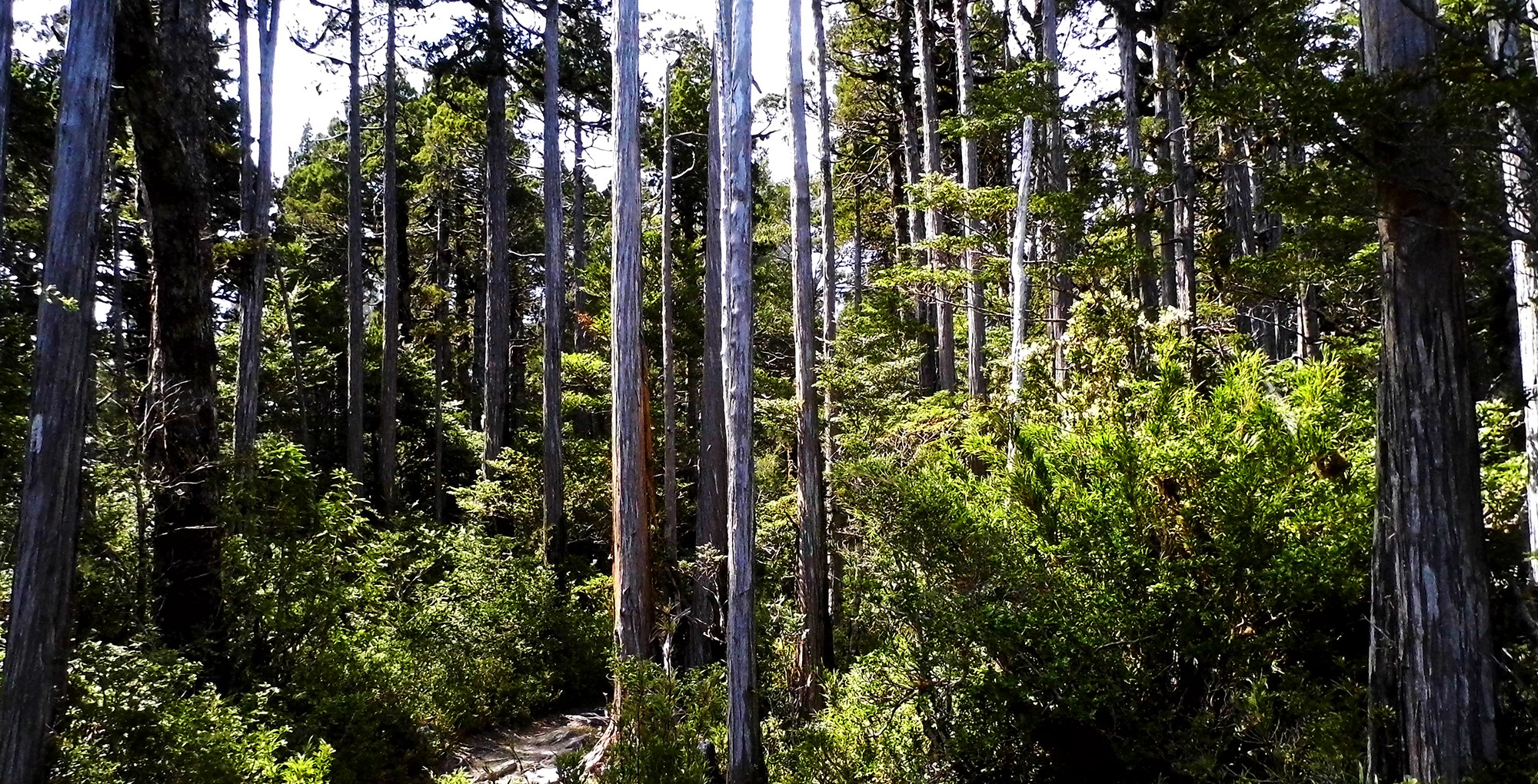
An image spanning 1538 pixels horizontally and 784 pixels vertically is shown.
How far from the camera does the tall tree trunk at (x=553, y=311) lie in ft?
45.1

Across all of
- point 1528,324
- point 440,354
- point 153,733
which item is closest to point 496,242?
point 440,354

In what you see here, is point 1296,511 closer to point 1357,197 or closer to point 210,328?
point 1357,197

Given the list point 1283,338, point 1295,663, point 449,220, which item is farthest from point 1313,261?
point 449,220

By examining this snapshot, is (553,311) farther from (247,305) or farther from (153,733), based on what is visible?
(153,733)

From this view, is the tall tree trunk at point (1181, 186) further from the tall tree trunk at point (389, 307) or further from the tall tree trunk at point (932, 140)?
the tall tree trunk at point (389, 307)

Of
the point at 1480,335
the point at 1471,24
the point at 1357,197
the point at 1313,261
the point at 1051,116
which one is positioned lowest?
the point at 1480,335

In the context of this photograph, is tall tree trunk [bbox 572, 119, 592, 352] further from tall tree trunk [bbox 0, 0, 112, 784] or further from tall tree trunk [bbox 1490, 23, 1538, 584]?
tall tree trunk [bbox 1490, 23, 1538, 584]

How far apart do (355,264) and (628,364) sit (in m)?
10.3

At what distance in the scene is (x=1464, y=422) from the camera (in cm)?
420

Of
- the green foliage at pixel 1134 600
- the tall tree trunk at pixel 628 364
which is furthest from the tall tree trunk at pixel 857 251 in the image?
the green foliage at pixel 1134 600

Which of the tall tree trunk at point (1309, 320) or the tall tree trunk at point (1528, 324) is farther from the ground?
the tall tree trunk at point (1309, 320)

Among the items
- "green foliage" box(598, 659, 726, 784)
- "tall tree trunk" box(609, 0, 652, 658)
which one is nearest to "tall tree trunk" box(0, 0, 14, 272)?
"tall tree trunk" box(609, 0, 652, 658)

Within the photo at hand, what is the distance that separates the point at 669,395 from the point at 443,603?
5.30 meters

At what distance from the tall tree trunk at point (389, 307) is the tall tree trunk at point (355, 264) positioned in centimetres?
46
